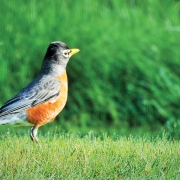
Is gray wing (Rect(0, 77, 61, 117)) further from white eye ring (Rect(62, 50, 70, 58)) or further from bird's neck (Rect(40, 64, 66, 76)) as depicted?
white eye ring (Rect(62, 50, 70, 58))

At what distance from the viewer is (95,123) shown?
9680mm

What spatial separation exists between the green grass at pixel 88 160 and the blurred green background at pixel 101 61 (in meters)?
3.27

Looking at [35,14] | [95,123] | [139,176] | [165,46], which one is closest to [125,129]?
[95,123]

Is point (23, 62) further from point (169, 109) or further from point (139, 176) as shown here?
point (139, 176)

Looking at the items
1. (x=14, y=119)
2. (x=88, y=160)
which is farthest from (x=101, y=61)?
→ (x=88, y=160)

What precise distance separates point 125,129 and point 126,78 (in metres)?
1.19

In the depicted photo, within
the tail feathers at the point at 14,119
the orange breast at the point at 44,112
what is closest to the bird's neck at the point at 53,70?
the orange breast at the point at 44,112

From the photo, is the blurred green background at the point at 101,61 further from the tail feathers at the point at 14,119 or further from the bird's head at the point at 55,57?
the tail feathers at the point at 14,119

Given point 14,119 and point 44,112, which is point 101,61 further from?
point 14,119

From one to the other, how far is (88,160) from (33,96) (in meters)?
1.38

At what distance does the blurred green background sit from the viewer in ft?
32.0

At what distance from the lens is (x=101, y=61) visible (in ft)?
33.0

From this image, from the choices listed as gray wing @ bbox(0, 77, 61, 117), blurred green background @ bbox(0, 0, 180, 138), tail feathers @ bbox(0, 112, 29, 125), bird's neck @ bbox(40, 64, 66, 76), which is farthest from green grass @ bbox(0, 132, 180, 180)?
blurred green background @ bbox(0, 0, 180, 138)

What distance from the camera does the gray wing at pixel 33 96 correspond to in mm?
6434
